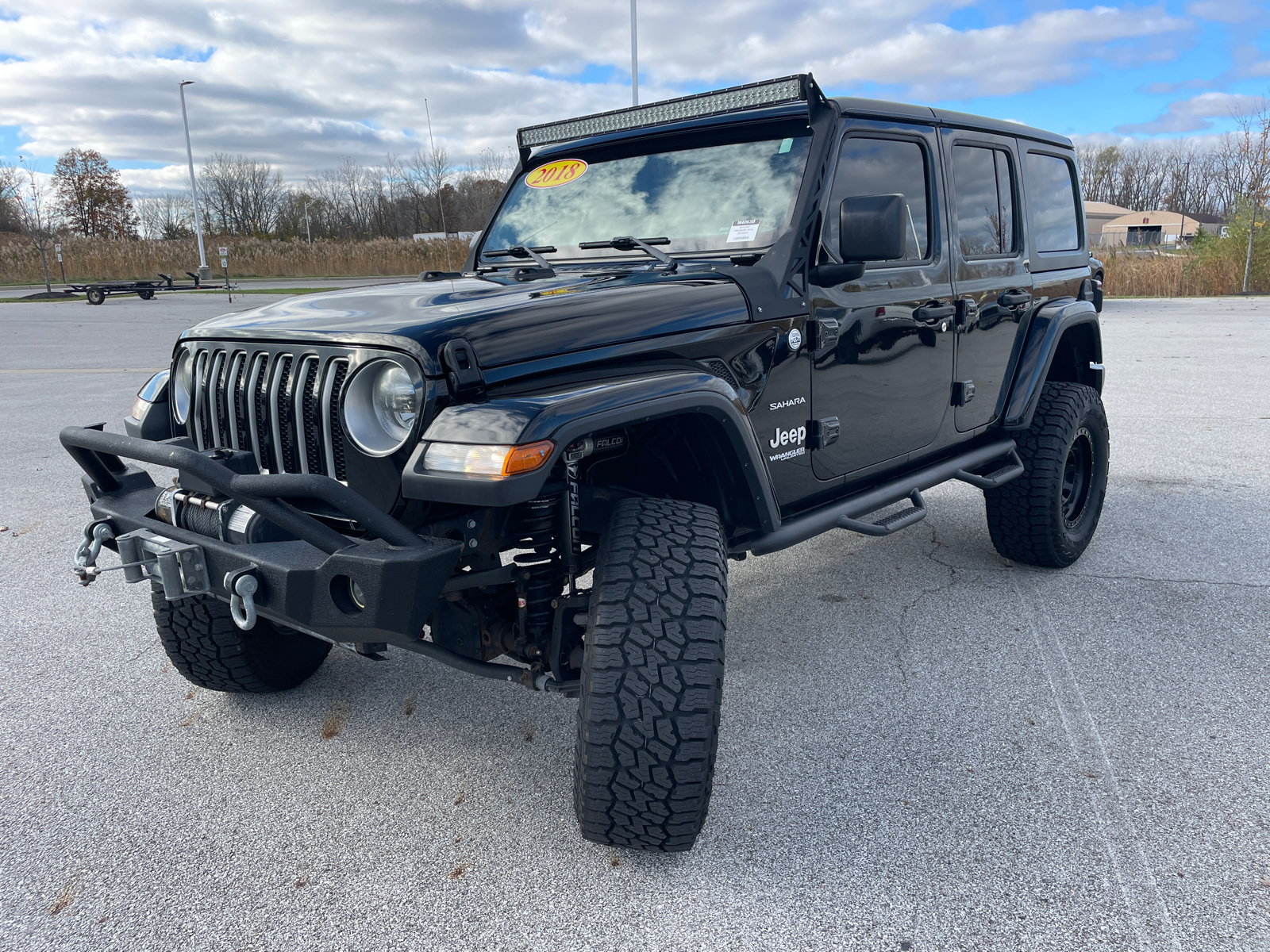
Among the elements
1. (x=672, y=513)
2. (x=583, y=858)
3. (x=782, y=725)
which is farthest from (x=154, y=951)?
(x=782, y=725)

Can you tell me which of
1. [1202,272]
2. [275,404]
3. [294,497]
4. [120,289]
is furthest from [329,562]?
[120,289]

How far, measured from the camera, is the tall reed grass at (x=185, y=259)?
34.8m

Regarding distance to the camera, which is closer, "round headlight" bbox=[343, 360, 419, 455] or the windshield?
"round headlight" bbox=[343, 360, 419, 455]

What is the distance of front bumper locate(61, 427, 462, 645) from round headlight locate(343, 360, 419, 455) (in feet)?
0.73

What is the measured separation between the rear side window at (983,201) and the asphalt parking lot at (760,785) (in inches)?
60.2

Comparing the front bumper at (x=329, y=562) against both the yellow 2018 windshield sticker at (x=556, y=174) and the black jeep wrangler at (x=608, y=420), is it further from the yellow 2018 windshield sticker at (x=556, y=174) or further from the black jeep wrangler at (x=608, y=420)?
the yellow 2018 windshield sticker at (x=556, y=174)

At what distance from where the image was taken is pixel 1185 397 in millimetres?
8742

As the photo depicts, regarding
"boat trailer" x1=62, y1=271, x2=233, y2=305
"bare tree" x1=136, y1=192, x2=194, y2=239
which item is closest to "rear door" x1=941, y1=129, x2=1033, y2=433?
"boat trailer" x1=62, y1=271, x2=233, y2=305

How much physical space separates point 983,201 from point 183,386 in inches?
126

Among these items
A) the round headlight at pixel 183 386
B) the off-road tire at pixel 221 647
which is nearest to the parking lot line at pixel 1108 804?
the off-road tire at pixel 221 647

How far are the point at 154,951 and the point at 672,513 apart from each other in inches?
61.7

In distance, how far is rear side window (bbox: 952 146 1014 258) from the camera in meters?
3.73

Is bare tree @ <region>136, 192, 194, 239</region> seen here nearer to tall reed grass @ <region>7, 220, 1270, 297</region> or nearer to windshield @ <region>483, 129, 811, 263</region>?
tall reed grass @ <region>7, 220, 1270, 297</region>

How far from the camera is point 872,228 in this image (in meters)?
2.72
